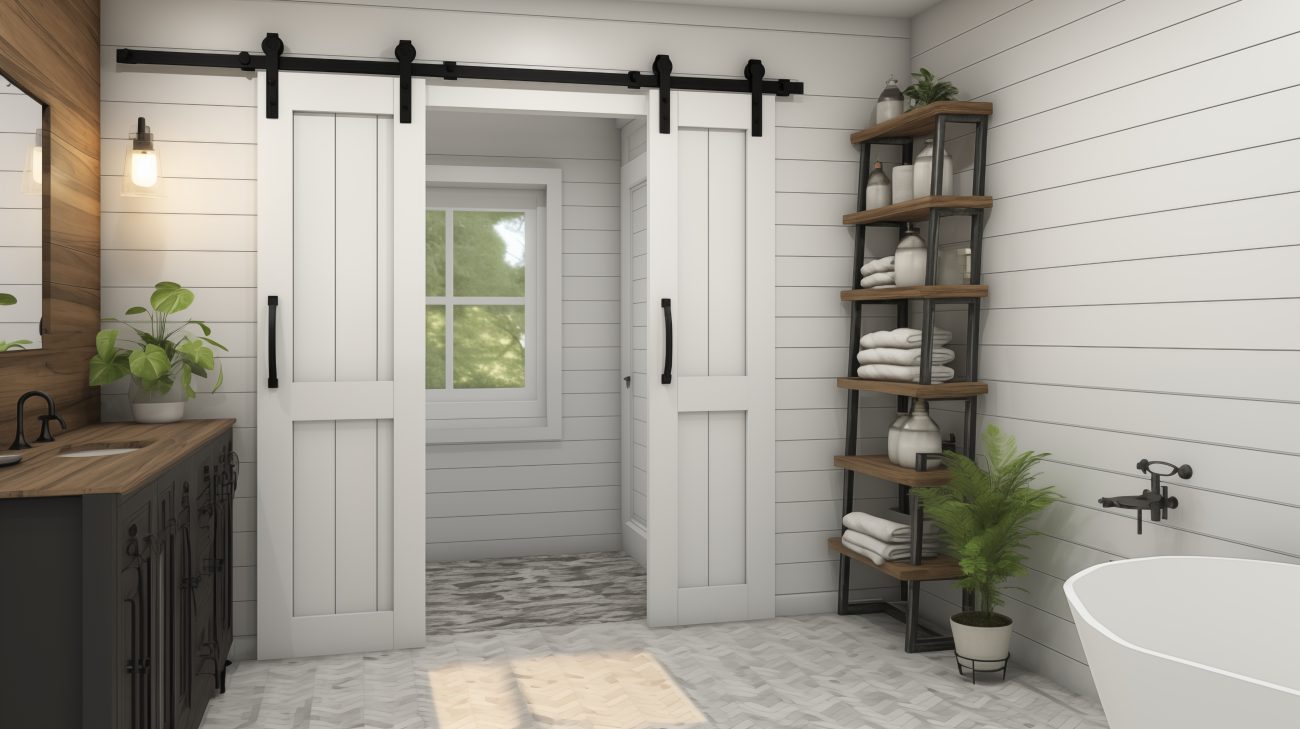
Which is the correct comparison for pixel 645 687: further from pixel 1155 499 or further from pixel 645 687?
pixel 1155 499

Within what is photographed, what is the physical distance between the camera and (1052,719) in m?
3.10

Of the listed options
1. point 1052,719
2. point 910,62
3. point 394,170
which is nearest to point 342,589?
point 394,170

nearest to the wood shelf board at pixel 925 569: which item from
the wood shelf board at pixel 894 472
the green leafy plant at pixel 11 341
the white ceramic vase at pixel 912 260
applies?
the wood shelf board at pixel 894 472

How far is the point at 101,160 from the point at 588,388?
2.74 metres

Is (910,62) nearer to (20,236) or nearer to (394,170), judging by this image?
(394,170)

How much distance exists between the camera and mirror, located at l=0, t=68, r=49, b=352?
2.56 metres

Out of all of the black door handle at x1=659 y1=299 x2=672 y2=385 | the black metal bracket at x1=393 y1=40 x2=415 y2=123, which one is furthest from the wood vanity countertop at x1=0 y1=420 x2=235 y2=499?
the black door handle at x1=659 y1=299 x2=672 y2=385

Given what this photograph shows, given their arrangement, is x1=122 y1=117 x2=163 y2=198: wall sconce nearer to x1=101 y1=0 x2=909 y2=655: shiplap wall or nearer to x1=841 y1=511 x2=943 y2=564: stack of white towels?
x1=101 y1=0 x2=909 y2=655: shiplap wall

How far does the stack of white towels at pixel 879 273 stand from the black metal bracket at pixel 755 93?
29.0 inches

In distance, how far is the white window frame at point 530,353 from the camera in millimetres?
5418

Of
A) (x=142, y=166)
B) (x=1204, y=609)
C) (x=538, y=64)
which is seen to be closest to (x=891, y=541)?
(x=1204, y=609)

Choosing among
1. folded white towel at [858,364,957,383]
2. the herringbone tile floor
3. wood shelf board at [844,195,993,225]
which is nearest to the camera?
the herringbone tile floor

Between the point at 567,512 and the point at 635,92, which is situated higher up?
the point at 635,92

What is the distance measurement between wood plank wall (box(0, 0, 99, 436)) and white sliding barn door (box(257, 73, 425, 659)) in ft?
1.85
